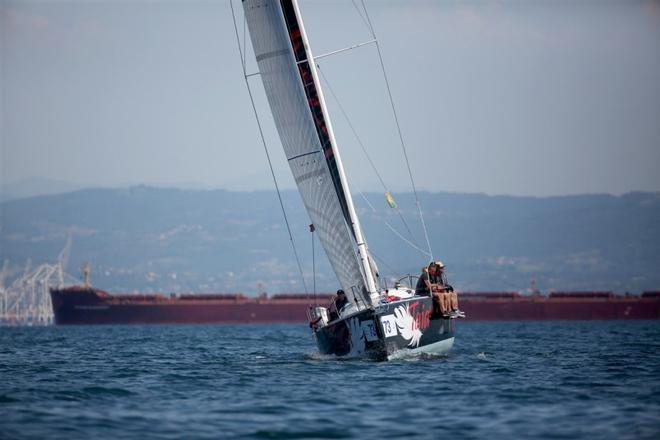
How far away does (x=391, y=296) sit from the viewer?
26.0m

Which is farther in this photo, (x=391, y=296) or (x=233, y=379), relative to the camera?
(x=391, y=296)


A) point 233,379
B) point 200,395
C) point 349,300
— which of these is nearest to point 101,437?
point 200,395

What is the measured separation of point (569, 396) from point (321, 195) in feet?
27.3

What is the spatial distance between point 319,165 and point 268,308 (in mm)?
59497

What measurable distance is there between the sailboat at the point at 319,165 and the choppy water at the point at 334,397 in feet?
2.51

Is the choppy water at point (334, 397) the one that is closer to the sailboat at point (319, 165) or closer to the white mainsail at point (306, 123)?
the sailboat at point (319, 165)

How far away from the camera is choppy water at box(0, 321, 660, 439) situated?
54.1 feet

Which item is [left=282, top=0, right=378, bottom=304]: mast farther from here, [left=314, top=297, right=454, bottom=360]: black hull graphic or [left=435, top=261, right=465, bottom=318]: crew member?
[left=435, top=261, right=465, bottom=318]: crew member

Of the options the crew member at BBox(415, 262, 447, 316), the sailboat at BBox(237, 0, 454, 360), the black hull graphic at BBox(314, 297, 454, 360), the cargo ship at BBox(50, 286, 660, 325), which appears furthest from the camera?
the cargo ship at BBox(50, 286, 660, 325)

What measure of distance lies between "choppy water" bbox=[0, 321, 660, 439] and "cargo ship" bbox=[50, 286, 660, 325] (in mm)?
52225

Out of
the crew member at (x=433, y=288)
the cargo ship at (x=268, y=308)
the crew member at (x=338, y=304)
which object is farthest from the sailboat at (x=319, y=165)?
the cargo ship at (x=268, y=308)

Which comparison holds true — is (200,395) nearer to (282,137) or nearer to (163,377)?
(163,377)

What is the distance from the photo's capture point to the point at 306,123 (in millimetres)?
25516

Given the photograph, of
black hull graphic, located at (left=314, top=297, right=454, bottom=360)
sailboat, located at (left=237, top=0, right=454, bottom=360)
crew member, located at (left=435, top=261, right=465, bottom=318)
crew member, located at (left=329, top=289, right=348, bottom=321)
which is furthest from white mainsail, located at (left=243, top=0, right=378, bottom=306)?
crew member, located at (left=435, top=261, right=465, bottom=318)
